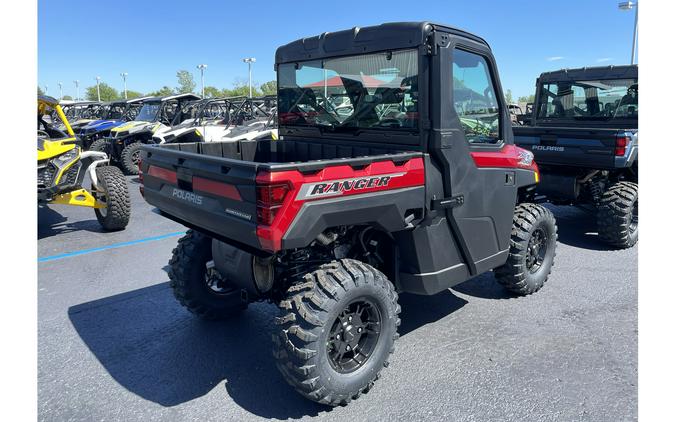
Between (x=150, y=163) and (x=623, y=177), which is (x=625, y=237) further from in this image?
(x=150, y=163)

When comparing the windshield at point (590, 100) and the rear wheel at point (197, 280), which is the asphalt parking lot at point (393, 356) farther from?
the windshield at point (590, 100)

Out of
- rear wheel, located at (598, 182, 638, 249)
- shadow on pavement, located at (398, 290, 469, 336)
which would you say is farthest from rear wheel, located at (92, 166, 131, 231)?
rear wheel, located at (598, 182, 638, 249)

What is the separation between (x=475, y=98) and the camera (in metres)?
3.62

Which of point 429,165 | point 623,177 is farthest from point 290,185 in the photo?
point 623,177

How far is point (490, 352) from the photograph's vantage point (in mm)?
3553

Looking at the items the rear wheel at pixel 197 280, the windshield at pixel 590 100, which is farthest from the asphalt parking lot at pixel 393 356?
the windshield at pixel 590 100

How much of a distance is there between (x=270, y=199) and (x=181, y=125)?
1117cm

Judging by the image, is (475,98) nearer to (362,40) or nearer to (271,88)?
(362,40)

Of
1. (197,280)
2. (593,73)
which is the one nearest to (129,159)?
(197,280)

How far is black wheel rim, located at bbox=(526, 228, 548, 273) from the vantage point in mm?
4566

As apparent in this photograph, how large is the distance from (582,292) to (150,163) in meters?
4.06

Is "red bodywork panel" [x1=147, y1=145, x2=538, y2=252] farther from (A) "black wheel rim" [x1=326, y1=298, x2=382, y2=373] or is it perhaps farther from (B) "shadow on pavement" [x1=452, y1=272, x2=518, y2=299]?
(B) "shadow on pavement" [x1=452, y1=272, x2=518, y2=299]

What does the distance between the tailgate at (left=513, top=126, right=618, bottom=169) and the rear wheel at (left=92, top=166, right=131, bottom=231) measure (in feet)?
18.1

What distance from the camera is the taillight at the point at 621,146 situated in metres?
5.61
